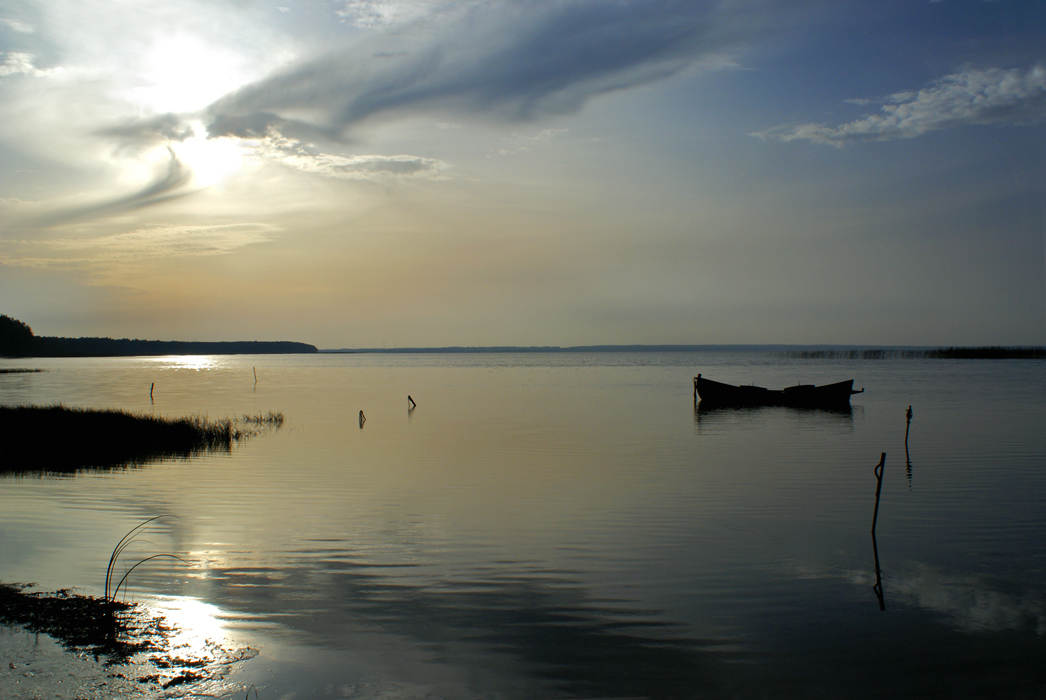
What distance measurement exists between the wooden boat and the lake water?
69.9 ft

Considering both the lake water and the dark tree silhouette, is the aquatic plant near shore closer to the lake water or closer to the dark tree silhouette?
the lake water

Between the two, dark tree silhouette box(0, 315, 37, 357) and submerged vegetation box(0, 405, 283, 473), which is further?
dark tree silhouette box(0, 315, 37, 357)

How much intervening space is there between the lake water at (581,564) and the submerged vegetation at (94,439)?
221 cm

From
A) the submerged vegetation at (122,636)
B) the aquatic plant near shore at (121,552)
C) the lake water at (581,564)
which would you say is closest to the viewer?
the submerged vegetation at (122,636)

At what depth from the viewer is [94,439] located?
26.5m

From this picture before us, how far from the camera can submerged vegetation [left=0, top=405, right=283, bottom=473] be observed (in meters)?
23.6

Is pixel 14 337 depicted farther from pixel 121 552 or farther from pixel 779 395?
pixel 121 552

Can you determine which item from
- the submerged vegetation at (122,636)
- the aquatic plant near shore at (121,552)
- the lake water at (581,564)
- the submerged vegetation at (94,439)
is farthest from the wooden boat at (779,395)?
the submerged vegetation at (122,636)

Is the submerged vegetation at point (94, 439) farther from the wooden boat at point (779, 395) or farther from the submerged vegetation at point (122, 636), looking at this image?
the wooden boat at point (779, 395)

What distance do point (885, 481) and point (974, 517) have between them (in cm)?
466

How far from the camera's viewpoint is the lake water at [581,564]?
8039 millimetres

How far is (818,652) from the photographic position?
8.55 metres

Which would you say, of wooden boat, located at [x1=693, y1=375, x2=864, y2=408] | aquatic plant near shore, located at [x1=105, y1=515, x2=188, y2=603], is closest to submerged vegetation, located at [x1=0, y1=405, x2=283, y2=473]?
aquatic plant near shore, located at [x1=105, y1=515, x2=188, y2=603]

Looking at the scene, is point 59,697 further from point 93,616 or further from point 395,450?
point 395,450
